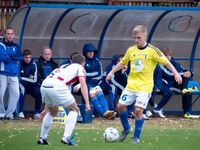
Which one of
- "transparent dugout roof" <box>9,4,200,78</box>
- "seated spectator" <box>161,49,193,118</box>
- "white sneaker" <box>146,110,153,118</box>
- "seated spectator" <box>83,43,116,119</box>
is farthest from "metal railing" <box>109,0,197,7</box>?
"seated spectator" <box>83,43,116,119</box>

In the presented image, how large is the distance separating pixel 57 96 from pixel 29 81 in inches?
254

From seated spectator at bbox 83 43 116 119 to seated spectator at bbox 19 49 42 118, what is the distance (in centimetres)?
127

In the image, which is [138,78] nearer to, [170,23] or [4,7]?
[170,23]

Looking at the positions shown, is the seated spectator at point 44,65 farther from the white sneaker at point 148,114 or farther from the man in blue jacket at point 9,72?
the white sneaker at point 148,114

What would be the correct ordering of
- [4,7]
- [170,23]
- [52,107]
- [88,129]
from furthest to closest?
[4,7]
[170,23]
[88,129]
[52,107]

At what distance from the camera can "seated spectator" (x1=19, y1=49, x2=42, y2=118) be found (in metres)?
20.0

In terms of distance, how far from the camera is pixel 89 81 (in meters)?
20.1

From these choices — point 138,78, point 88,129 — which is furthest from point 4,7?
point 138,78

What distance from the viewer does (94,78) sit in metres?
20.1

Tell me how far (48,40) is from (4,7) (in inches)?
164

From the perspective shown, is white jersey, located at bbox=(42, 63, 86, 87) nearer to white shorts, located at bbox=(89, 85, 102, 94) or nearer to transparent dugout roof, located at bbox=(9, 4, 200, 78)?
white shorts, located at bbox=(89, 85, 102, 94)

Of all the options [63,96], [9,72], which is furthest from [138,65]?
[9,72]

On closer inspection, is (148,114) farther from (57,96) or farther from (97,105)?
(57,96)

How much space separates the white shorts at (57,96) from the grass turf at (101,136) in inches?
28.3
